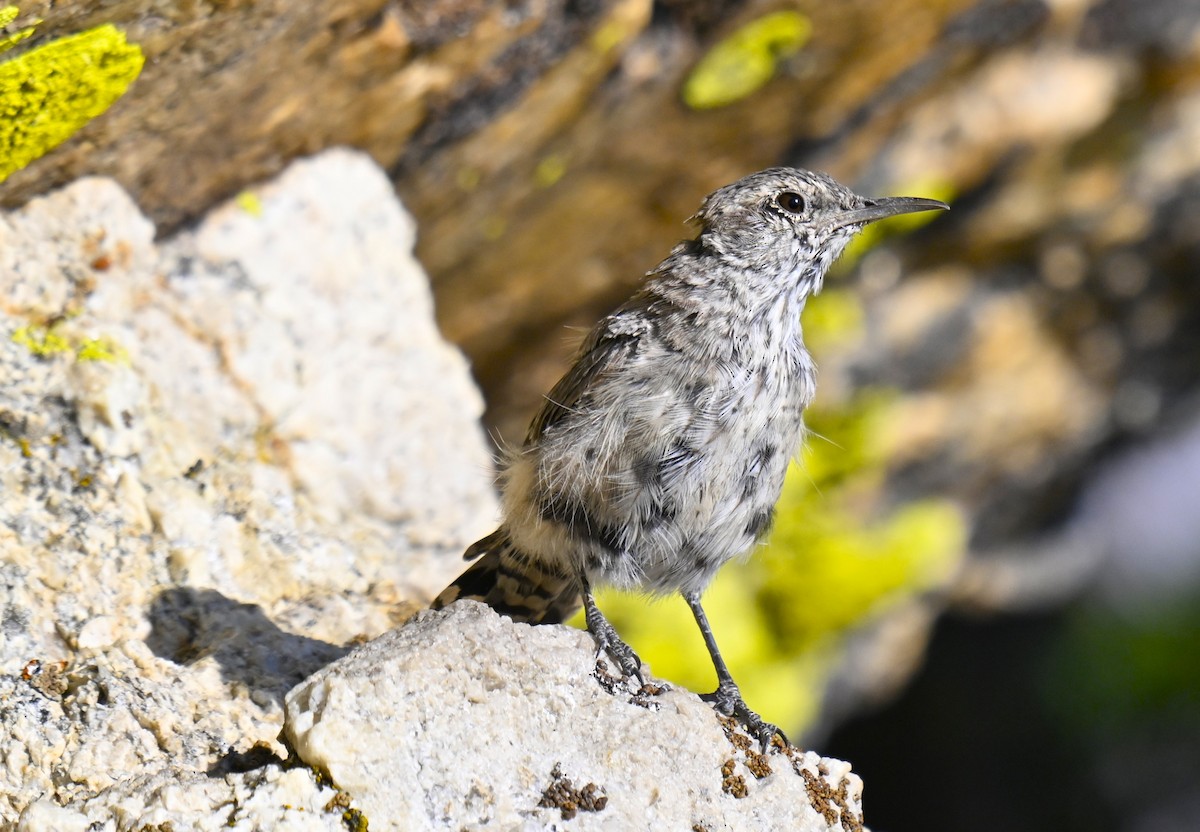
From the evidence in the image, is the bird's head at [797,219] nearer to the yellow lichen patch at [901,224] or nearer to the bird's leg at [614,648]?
the bird's leg at [614,648]

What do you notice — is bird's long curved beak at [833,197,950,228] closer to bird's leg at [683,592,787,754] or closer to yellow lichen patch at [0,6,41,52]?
bird's leg at [683,592,787,754]

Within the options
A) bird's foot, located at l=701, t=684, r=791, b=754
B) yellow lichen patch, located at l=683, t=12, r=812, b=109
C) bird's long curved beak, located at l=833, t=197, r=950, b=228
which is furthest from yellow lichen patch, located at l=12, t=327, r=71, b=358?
yellow lichen patch, located at l=683, t=12, r=812, b=109

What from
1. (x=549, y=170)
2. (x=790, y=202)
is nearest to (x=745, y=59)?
(x=549, y=170)

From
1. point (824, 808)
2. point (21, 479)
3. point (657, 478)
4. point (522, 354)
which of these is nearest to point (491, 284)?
point (522, 354)

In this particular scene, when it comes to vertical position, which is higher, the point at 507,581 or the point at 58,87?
the point at 58,87

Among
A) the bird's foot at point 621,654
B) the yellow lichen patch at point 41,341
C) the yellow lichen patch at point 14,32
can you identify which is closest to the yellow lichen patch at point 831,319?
the bird's foot at point 621,654

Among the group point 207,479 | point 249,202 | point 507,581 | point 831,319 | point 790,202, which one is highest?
point 249,202

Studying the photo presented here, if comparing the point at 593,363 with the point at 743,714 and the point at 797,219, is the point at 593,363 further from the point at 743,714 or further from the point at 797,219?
the point at 743,714
